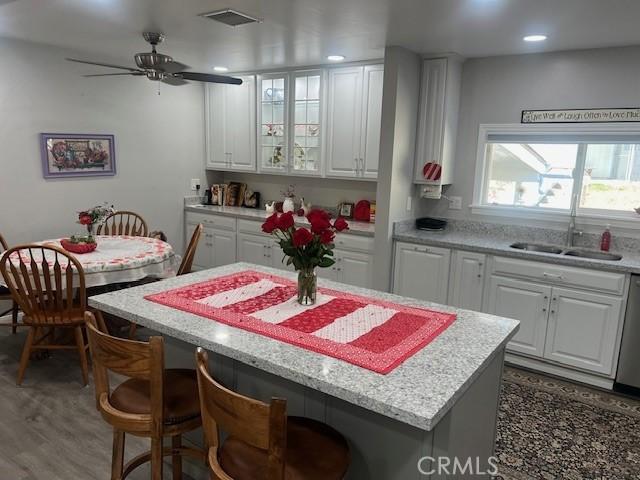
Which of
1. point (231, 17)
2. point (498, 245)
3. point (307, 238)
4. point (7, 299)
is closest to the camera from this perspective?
point (307, 238)

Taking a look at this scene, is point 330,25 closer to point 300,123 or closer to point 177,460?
point 300,123

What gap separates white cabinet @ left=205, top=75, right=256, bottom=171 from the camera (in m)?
5.43

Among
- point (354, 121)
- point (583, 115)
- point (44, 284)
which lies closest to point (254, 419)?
point (44, 284)

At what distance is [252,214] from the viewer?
523 cm

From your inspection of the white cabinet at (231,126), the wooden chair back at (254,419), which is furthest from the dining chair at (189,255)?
the wooden chair back at (254,419)

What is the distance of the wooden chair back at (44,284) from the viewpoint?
3.07 meters

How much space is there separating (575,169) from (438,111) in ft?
3.94

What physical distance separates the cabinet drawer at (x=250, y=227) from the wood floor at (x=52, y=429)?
2.19m

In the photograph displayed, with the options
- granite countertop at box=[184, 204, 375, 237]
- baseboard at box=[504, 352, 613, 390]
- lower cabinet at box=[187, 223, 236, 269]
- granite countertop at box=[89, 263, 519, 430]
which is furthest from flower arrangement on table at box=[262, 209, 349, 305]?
lower cabinet at box=[187, 223, 236, 269]

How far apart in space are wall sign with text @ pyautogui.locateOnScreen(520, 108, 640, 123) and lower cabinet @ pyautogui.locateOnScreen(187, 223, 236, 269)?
10.5 feet

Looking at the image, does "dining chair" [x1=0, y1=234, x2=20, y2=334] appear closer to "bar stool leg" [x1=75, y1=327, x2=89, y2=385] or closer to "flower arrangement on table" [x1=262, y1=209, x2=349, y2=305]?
"bar stool leg" [x1=75, y1=327, x2=89, y2=385]

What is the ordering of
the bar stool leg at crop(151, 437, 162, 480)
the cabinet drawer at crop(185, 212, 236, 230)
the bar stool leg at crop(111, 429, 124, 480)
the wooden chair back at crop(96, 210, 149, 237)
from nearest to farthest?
1. the bar stool leg at crop(151, 437, 162, 480)
2. the bar stool leg at crop(111, 429, 124, 480)
3. the wooden chair back at crop(96, 210, 149, 237)
4. the cabinet drawer at crop(185, 212, 236, 230)

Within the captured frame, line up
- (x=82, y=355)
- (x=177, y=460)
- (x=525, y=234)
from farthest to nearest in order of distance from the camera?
(x=525, y=234)
(x=82, y=355)
(x=177, y=460)

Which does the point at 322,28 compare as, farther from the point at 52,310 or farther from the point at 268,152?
the point at 52,310
